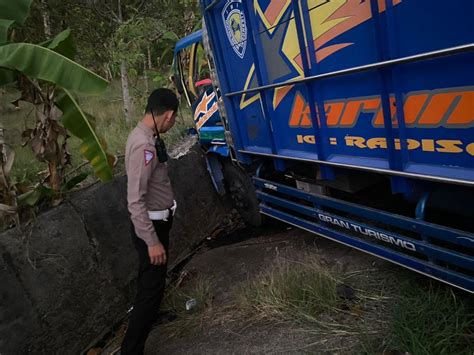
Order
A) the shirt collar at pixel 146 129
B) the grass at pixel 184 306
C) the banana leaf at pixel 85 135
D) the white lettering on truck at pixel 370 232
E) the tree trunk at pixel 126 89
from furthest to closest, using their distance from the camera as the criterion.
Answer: the tree trunk at pixel 126 89 < the grass at pixel 184 306 < the banana leaf at pixel 85 135 < the shirt collar at pixel 146 129 < the white lettering on truck at pixel 370 232

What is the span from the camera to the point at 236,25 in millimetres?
3443

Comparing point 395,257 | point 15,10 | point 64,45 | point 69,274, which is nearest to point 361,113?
point 395,257

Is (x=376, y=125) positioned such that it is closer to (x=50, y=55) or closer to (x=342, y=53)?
(x=342, y=53)

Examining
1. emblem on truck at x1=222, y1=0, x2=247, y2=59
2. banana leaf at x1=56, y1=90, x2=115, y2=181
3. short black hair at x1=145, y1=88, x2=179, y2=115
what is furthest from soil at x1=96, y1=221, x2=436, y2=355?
emblem on truck at x1=222, y1=0, x2=247, y2=59

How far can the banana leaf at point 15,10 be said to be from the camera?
3.21 m

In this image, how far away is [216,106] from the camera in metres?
4.61

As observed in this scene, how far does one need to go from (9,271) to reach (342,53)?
8.84 ft

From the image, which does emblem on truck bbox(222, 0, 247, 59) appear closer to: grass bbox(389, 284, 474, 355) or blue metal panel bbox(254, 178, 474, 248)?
blue metal panel bbox(254, 178, 474, 248)

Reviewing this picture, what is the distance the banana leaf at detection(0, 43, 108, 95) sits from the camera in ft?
9.16

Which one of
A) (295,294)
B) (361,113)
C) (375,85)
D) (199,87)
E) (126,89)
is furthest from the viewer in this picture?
(126,89)

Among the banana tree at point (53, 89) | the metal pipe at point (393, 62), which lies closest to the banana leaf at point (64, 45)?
the banana tree at point (53, 89)

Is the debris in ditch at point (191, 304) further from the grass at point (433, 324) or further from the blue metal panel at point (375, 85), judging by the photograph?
the grass at point (433, 324)

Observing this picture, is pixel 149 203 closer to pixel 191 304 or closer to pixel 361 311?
pixel 191 304

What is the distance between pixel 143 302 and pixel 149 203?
2.22 ft
